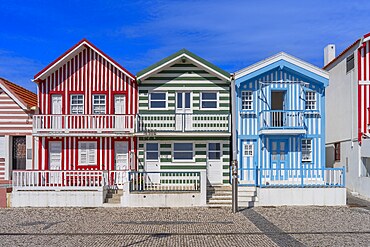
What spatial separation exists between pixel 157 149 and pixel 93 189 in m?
4.29

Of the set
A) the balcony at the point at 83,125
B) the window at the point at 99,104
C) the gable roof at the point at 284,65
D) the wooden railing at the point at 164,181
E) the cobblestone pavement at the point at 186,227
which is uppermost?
the gable roof at the point at 284,65

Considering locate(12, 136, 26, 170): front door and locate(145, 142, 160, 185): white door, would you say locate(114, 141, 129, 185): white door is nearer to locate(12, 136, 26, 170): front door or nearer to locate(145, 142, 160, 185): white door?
locate(145, 142, 160, 185): white door

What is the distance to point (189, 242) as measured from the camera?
13.0 meters

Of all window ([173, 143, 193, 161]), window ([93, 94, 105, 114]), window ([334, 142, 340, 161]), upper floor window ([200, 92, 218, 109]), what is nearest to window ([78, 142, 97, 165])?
A: window ([93, 94, 105, 114])

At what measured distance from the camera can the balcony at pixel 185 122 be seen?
22.9 meters

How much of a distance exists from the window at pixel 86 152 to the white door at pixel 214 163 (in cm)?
575

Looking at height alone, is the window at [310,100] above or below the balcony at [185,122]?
above

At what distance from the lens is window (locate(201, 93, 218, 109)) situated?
23.9 meters

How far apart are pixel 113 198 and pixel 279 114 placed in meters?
9.14

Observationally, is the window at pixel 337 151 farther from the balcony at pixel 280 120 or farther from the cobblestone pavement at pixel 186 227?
the cobblestone pavement at pixel 186 227

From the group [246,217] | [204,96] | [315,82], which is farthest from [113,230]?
[315,82]

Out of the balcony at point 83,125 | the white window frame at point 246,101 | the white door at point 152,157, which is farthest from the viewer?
the white window frame at point 246,101

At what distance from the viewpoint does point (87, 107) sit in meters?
23.9

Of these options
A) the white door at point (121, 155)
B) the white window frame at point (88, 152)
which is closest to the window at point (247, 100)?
the white door at point (121, 155)
